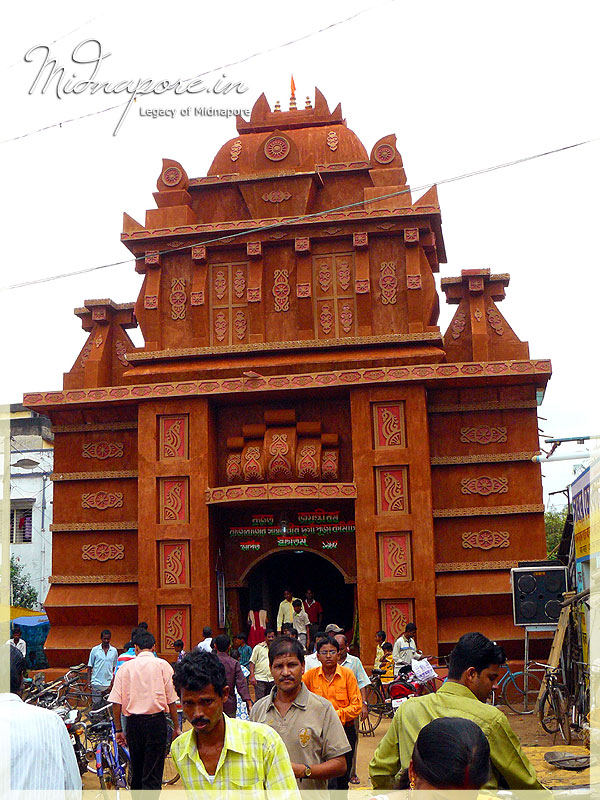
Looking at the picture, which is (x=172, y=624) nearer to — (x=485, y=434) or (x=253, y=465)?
(x=253, y=465)

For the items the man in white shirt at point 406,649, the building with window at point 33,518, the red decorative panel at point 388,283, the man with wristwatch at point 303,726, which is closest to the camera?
the man with wristwatch at point 303,726

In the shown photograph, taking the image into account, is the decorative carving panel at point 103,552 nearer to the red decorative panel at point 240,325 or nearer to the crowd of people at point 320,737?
the red decorative panel at point 240,325

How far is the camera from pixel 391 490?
57.5ft

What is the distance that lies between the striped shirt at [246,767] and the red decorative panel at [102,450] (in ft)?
52.4

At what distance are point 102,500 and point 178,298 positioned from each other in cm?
441

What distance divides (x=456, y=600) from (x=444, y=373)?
4.16 meters

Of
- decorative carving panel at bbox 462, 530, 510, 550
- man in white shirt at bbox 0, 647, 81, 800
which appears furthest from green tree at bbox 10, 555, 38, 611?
man in white shirt at bbox 0, 647, 81, 800

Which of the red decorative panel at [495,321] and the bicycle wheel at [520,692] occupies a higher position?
the red decorative panel at [495,321]

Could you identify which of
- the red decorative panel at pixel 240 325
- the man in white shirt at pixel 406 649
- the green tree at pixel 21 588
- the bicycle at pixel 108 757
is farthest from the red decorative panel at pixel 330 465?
the green tree at pixel 21 588

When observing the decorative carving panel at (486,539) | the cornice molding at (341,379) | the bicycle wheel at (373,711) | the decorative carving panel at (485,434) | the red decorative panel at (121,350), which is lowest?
the bicycle wheel at (373,711)

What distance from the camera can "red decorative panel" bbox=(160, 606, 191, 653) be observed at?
17812 mm

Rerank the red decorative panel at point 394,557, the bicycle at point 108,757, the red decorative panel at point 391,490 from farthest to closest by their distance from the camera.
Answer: the red decorative panel at point 391,490 < the red decorative panel at point 394,557 < the bicycle at point 108,757

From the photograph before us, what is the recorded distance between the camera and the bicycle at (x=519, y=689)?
613 inches

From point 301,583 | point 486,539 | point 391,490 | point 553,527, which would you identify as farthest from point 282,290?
point 553,527
